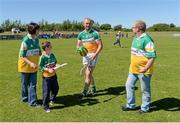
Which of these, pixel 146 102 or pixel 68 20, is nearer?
pixel 146 102

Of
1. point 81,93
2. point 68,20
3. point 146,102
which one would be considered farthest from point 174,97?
point 68,20

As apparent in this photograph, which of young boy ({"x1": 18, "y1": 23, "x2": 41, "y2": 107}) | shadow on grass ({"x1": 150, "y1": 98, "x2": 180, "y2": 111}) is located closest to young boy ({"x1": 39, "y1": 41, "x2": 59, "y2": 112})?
young boy ({"x1": 18, "y1": 23, "x2": 41, "y2": 107})

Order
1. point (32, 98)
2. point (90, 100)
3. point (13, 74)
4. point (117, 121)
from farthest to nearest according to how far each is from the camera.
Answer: point (13, 74) < point (90, 100) < point (32, 98) < point (117, 121)

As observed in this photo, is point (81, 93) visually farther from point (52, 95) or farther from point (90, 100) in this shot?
point (52, 95)

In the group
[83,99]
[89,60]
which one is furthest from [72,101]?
[89,60]

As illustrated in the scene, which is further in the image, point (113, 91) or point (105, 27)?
point (105, 27)

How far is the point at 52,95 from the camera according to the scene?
30.0ft

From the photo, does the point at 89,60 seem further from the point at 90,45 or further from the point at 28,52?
the point at 28,52

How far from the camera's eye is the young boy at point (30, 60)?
8.65 metres

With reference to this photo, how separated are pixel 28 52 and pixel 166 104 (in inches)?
147

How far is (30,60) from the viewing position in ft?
28.9

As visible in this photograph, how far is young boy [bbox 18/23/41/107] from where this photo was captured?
865cm

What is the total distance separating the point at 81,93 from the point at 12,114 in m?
2.58

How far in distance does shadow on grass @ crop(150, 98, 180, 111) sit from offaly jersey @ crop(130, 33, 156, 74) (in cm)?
116
